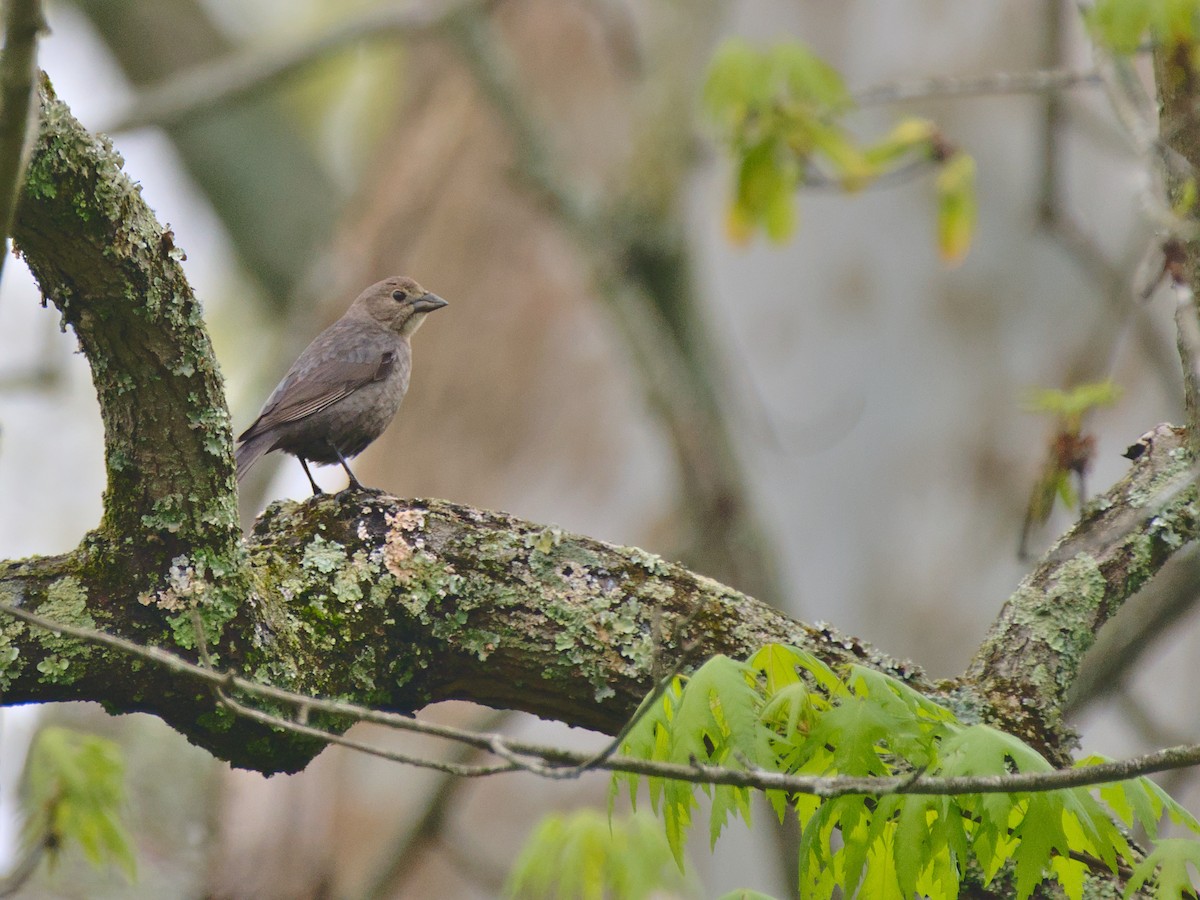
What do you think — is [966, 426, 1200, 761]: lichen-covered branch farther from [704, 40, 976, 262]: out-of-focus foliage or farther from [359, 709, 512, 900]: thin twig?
[359, 709, 512, 900]: thin twig

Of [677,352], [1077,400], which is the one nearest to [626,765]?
[1077,400]

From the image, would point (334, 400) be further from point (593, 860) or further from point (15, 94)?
point (15, 94)

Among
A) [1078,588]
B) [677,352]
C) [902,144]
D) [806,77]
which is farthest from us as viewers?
[677,352]

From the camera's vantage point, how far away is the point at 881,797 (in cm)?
229

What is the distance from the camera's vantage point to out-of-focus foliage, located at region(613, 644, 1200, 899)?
2258 mm

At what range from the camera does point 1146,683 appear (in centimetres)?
711

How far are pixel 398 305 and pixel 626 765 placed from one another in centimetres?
378

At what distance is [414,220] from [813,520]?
317 centimetres

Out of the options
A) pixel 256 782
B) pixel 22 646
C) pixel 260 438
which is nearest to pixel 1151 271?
pixel 260 438

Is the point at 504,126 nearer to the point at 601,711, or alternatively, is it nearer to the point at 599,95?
the point at 599,95

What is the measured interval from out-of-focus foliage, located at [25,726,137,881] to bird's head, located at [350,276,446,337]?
2.08 meters

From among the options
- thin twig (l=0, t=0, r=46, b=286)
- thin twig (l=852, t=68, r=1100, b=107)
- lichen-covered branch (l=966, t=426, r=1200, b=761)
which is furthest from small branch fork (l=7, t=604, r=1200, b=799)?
thin twig (l=852, t=68, r=1100, b=107)

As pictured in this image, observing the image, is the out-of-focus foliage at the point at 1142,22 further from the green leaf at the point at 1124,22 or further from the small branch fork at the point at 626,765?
the small branch fork at the point at 626,765

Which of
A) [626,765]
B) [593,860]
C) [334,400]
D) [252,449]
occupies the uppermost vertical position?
[334,400]
